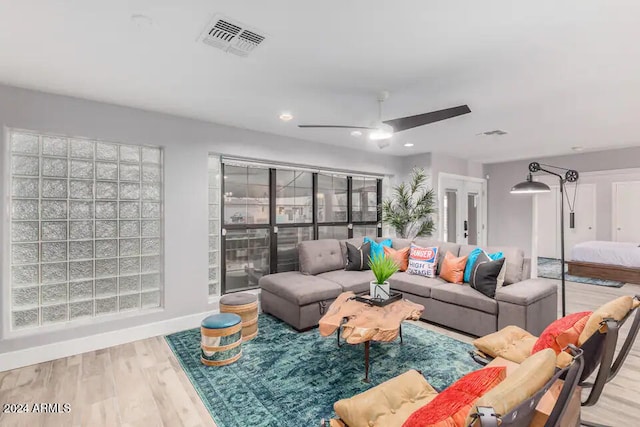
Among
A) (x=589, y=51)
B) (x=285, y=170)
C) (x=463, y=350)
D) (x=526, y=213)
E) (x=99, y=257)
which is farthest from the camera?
(x=526, y=213)

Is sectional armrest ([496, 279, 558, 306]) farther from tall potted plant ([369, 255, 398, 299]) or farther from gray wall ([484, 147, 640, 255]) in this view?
gray wall ([484, 147, 640, 255])

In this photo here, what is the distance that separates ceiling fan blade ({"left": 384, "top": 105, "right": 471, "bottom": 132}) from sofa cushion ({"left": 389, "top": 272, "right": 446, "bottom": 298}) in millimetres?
2016

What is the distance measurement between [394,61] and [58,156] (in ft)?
10.9

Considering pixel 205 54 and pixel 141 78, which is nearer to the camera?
pixel 205 54

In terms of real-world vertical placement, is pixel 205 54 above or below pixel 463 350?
above

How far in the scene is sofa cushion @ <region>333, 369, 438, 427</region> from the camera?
1386 mm

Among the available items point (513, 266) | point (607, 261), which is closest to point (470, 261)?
point (513, 266)

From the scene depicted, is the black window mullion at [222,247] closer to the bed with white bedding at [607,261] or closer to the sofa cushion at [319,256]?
the sofa cushion at [319,256]

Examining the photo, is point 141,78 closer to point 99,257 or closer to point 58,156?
point 58,156

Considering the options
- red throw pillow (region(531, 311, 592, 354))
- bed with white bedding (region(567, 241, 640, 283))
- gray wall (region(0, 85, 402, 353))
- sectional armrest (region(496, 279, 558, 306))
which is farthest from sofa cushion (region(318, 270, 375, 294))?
bed with white bedding (region(567, 241, 640, 283))

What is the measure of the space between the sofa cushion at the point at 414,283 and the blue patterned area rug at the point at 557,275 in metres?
3.96

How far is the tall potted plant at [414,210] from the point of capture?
549 centimetres

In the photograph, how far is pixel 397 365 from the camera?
8.97ft

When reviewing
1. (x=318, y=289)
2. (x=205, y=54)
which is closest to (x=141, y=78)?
(x=205, y=54)
